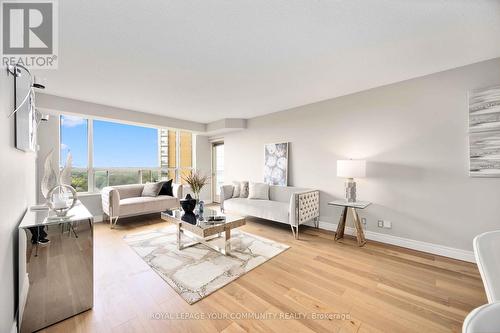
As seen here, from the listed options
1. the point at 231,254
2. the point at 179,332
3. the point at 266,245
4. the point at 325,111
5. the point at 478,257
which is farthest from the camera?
the point at 325,111

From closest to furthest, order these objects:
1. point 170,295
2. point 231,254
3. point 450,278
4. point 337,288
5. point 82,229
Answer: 1. point 82,229
2. point 170,295
3. point 337,288
4. point 450,278
5. point 231,254

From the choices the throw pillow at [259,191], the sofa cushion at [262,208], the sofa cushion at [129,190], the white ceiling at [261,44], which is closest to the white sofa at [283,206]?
the sofa cushion at [262,208]

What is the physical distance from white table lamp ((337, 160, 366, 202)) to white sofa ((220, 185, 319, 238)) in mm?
620

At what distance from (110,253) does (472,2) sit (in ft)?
14.8

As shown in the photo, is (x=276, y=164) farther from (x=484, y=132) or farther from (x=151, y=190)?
(x=484, y=132)

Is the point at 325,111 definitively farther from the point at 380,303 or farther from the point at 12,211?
the point at 12,211

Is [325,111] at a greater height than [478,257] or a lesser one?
greater

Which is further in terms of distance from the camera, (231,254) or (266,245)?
(266,245)

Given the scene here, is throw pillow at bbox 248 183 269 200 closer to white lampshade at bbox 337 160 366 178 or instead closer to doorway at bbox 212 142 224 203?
white lampshade at bbox 337 160 366 178

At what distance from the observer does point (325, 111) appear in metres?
3.79

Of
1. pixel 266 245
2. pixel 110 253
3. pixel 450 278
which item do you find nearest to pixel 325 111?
pixel 266 245

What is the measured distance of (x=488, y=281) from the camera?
38.3 inches

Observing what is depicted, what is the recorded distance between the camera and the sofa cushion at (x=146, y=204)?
12.8ft

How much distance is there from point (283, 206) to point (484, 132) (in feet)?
9.19
